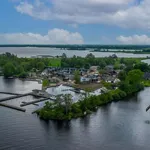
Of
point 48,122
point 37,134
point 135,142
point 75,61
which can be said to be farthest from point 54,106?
point 75,61

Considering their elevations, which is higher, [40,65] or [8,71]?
[40,65]

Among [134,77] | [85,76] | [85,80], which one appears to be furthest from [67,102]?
[85,76]

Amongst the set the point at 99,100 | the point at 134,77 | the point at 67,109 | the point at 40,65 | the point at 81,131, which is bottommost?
the point at 81,131

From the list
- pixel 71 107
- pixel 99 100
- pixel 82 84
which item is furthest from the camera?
pixel 82 84

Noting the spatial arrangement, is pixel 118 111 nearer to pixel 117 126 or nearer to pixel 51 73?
pixel 117 126

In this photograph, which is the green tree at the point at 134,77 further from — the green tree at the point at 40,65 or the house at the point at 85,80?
the green tree at the point at 40,65

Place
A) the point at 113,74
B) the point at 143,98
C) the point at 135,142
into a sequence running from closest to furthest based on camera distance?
the point at 135,142, the point at 143,98, the point at 113,74

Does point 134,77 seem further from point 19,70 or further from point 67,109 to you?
point 19,70

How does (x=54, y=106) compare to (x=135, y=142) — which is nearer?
(x=135, y=142)

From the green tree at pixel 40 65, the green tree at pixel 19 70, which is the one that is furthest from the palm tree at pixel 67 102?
the green tree at pixel 40 65
